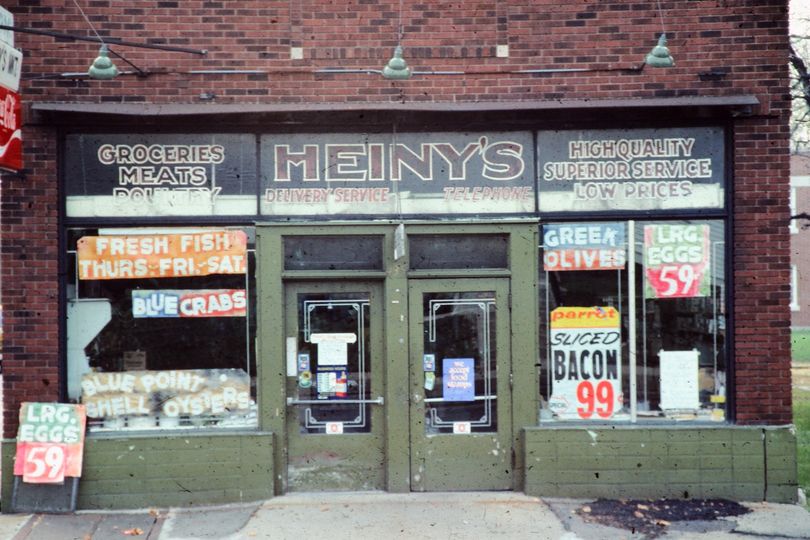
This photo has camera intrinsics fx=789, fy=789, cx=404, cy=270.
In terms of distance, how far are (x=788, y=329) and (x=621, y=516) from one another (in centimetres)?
250

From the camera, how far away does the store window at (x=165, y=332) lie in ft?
25.8

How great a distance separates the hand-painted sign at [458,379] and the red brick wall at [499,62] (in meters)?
2.64

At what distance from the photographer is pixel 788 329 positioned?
7801 mm

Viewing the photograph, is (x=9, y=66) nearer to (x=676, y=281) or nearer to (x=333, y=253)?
(x=333, y=253)

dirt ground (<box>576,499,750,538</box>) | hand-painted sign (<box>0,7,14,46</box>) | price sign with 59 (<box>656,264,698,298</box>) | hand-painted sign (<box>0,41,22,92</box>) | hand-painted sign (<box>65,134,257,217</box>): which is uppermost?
hand-painted sign (<box>0,7,14,46</box>)

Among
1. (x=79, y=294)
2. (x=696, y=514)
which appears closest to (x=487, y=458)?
(x=696, y=514)

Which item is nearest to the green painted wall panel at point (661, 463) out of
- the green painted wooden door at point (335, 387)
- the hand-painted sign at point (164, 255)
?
the green painted wooden door at point (335, 387)

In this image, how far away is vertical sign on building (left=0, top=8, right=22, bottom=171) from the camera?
6691 mm

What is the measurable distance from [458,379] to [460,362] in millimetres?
173

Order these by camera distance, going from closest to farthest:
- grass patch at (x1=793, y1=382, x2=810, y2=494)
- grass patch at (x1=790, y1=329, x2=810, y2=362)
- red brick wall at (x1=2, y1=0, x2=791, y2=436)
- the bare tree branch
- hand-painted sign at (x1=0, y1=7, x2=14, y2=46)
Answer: hand-painted sign at (x1=0, y1=7, x2=14, y2=46) < red brick wall at (x1=2, y1=0, x2=791, y2=436) < grass patch at (x1=793, y1=382, x2=810, y2=494) < the bare tree branch < grass patch at (x1=790, y1=329, x2=810, y2=362)

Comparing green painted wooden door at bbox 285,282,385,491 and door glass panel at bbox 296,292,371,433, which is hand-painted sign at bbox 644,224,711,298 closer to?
green painted wooden door at bbox 285,282,385,491

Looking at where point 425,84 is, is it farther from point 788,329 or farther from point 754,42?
point 788,329

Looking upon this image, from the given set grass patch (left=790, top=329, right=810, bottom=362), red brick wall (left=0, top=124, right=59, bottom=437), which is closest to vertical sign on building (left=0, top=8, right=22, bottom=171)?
red brick wall (left=0, top=124, right=59, bottom=437)

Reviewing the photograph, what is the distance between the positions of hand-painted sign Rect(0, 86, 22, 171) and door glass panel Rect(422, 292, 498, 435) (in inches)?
162
